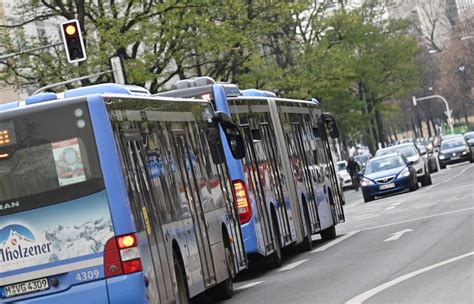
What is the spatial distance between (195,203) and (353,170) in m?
55.1

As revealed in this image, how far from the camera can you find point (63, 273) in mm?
14000

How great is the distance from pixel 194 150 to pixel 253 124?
595 cm

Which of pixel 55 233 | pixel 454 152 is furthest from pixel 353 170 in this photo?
pixel 55 233

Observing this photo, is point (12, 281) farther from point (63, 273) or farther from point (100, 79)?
point (100, 79)

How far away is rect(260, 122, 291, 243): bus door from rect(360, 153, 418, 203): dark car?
75.7ft

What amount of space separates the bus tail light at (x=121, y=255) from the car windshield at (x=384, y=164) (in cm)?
3558

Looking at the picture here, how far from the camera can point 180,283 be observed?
1605 cm

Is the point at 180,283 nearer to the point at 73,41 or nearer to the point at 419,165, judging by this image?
the point at 73,41

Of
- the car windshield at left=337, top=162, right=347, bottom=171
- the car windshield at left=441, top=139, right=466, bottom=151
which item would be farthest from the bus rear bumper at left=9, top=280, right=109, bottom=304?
the car windshield at left=337, top=162, right=347, bottom=171

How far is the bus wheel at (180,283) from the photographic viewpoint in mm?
15906

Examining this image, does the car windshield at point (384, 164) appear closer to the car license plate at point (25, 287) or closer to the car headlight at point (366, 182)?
the car headlight at point (366, 182)

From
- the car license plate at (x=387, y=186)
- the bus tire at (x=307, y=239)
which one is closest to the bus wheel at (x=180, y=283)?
the bus tire at (x=307, y=239)

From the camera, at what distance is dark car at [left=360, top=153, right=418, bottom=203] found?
48.4m

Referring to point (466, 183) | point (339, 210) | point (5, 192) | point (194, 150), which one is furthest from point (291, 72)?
point (5, 192)
